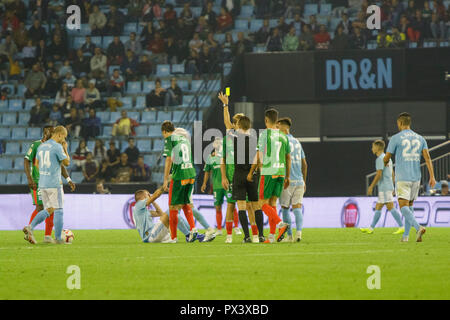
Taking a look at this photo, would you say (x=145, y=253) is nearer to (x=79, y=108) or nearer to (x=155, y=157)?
(x=155, y=157)

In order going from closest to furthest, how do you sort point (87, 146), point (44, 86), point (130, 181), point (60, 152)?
1. point (60, 152)
2. point (130, 181)
3. point (87, 146)
4. point (44, 86)

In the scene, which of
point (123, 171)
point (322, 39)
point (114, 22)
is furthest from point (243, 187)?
point (114, 22)

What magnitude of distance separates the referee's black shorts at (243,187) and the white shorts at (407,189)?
2.35 meters

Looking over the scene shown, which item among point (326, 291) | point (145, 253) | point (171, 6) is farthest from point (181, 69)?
point (326, 291)

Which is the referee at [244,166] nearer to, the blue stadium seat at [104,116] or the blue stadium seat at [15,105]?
the blue stadium seat at [104,116]

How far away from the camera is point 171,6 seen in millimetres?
32156

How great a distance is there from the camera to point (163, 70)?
103 ft

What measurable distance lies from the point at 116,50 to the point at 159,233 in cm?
1627

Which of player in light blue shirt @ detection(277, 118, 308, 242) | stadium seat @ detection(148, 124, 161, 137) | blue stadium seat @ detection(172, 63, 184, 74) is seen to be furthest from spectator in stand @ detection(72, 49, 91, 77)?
player in light blue shirt @ detection(277, 118, 308, 242)

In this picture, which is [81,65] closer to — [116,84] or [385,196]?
[116,84]

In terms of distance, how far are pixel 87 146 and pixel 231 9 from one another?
23.3 ft

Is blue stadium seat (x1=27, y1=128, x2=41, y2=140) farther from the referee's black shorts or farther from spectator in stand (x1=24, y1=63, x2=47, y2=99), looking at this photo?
the referee's black shorts

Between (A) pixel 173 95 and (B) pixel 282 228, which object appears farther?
(A) pixel 173 95

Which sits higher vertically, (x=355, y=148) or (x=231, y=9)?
(x=231, y=9)
